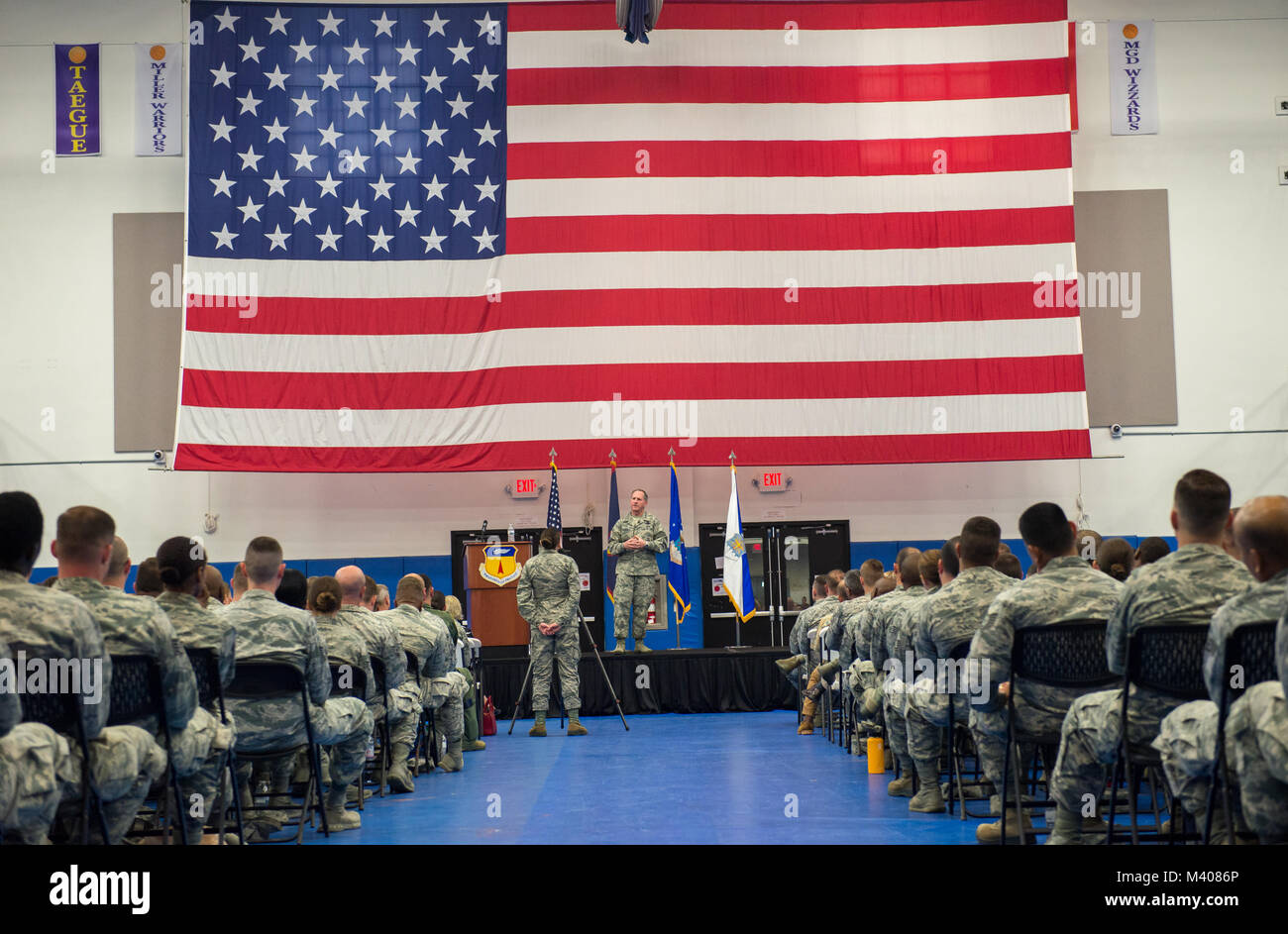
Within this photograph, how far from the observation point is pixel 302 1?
1380 centimetres

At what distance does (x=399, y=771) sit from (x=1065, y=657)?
4.20m

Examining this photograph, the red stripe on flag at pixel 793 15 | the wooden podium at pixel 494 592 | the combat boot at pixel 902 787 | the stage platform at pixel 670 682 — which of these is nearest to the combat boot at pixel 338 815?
the combat boot at pixel 902 787

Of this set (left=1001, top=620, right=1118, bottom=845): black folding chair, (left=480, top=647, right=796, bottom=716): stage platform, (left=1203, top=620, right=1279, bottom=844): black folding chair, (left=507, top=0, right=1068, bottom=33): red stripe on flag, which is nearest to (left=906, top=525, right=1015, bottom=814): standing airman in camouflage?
(left=1001, top=620, right=1118, bottom=845): black folding chair

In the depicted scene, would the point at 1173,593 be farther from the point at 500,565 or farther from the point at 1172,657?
the point at 500,565

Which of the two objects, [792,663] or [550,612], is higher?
[550,612]

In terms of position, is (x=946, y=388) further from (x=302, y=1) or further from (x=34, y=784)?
(x=34, y=784)

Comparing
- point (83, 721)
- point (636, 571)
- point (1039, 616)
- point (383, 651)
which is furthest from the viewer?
point (636, 571)

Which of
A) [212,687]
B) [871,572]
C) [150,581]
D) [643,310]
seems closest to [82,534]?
[212,687]

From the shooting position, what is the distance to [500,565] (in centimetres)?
1360

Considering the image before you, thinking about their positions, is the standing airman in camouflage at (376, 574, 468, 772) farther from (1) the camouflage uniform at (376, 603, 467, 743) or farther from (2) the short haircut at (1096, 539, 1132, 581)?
(2) the short haircut at (1096, 539, 1132, 581)

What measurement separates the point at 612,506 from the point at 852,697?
564cm
